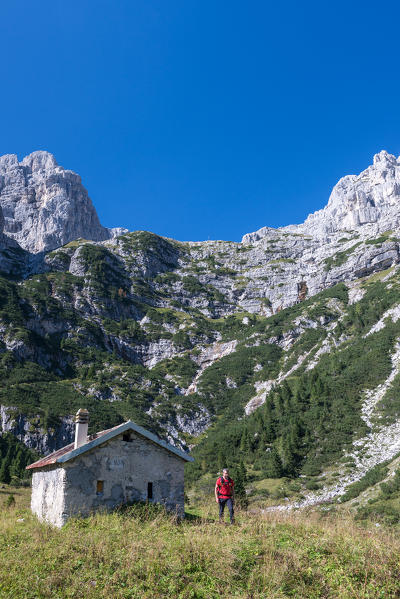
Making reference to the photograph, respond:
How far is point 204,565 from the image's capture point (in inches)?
377

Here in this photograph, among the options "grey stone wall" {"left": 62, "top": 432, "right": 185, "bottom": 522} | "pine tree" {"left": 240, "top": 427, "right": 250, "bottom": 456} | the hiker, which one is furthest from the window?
"pine tree" {"left": 240, "top": 427, "right": 250, "bottom": 456}

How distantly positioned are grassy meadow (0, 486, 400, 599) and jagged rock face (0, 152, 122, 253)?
166 m

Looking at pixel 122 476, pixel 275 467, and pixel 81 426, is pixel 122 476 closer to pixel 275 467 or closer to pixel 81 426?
pixel 81 426

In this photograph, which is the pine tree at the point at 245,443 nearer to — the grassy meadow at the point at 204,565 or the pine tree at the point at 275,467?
the pine tree at the point at 275,467

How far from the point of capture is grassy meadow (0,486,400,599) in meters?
8.58

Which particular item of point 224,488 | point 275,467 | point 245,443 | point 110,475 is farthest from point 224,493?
point 245,443

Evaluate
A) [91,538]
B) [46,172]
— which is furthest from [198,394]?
[46,172]

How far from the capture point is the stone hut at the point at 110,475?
52.9 feet

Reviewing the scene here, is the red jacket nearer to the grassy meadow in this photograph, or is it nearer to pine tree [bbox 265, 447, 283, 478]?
the grassy meadow

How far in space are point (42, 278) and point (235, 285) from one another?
67443 mm

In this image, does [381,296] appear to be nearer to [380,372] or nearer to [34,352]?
[380,372]

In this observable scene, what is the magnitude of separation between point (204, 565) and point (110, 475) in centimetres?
832

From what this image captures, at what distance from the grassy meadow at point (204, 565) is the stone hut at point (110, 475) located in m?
4.14

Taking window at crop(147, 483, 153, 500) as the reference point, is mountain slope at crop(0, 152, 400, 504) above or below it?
above
